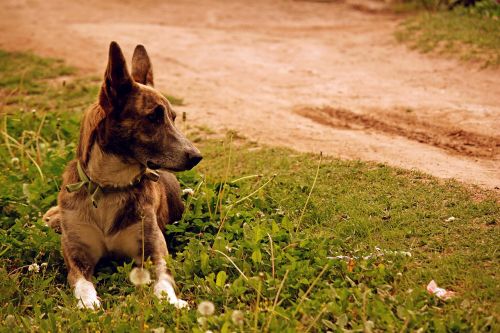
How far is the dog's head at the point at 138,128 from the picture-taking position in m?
4.68

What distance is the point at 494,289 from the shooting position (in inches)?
165

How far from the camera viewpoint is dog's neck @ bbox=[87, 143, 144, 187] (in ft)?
15.7

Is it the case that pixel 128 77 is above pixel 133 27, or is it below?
above

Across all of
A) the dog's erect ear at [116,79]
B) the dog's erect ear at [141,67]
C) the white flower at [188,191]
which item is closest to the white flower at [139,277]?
the dog's erect ear at [116,79]

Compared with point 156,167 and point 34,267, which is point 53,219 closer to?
point 34,267

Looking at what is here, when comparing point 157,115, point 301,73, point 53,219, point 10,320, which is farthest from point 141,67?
point 301,73

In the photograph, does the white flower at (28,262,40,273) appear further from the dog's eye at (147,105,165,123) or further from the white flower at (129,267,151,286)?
the white flower at (129,267,151,286)

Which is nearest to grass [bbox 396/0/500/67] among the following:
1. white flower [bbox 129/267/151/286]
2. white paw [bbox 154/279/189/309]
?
white paw [bbox 154/279/189/309]

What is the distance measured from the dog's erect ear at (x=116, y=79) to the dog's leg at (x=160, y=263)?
93cm

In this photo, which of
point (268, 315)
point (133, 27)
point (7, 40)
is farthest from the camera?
point (133, 27)

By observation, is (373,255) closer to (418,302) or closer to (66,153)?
(418,302)

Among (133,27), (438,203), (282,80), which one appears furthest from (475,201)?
(133,27)

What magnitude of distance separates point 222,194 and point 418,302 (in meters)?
1.97

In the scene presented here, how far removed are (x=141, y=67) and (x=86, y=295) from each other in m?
1.74
